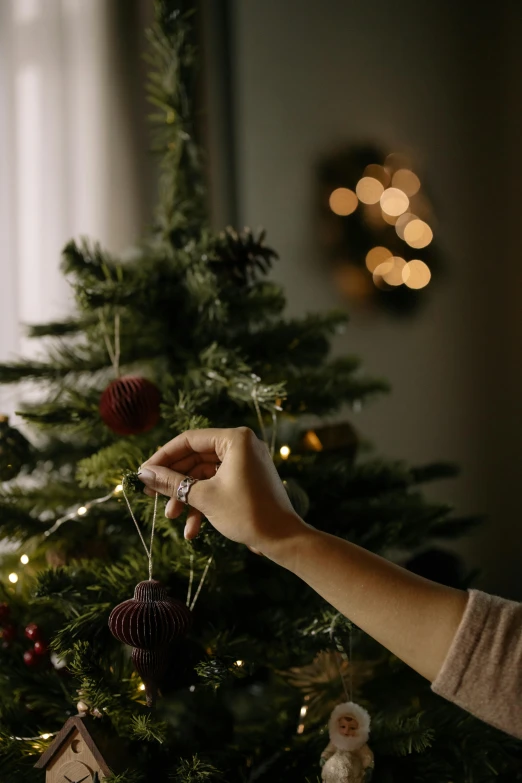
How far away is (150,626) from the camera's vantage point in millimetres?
599

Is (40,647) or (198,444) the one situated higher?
(198,444)

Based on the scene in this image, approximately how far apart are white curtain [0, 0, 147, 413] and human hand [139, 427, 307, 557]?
0.68m

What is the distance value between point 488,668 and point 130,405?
1.45 ft

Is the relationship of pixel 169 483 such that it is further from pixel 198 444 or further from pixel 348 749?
pixel 348 749

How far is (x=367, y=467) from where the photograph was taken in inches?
35.9

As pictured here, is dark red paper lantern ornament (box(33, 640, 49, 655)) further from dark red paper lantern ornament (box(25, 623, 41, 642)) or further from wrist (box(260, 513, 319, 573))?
wrist (box(260, 513, 319, 573))

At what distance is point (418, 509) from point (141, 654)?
437 millimetres

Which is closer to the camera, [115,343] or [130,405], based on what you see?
[130,405]

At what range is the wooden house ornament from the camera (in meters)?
0.62

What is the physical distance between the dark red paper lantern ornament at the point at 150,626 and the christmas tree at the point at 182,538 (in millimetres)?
43

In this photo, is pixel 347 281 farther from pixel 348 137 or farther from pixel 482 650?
pixel 482 650

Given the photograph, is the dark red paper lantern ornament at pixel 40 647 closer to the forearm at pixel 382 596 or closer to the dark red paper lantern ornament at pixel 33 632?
the dark red paper lantern ornament at pixel 33 632

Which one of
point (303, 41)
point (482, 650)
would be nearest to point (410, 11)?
point (303, 41)

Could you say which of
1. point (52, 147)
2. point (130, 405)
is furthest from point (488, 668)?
point (52, 147)
